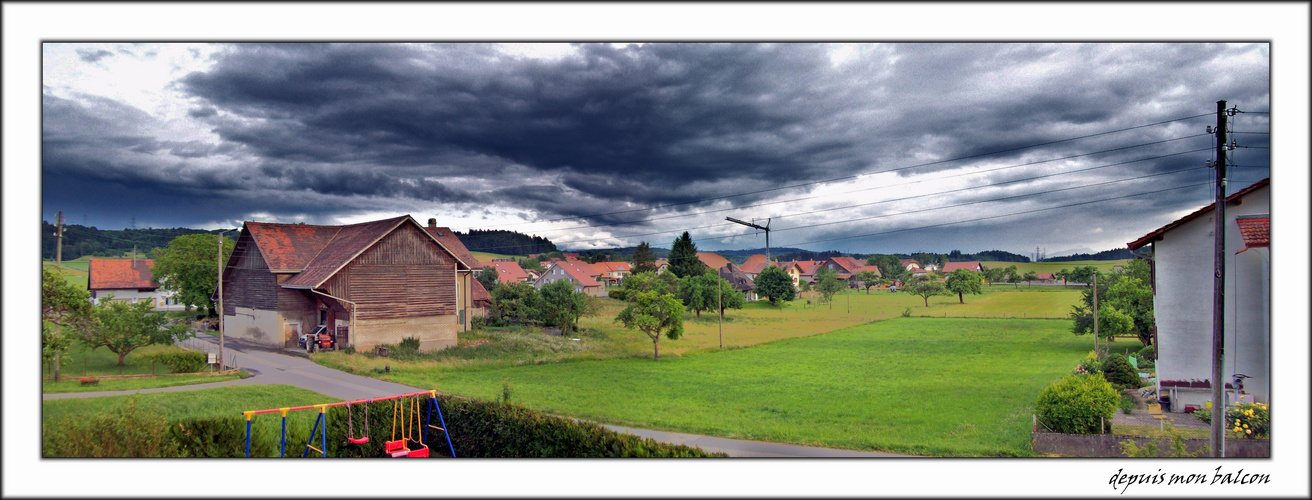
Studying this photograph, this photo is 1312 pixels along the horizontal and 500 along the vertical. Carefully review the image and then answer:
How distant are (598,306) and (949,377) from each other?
30.8 m

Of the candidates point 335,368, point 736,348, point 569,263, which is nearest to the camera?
point 335,368

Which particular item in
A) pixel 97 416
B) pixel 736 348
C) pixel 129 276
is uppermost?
pixel 129 276

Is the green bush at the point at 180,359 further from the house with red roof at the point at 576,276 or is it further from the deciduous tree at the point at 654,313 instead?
the house with red roof at the point at 576,276

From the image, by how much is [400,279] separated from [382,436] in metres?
16.3

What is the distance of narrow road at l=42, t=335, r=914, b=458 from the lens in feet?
42.3

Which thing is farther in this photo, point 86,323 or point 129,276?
point 129,276

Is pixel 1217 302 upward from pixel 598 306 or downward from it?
upward

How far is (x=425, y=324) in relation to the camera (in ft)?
95.0

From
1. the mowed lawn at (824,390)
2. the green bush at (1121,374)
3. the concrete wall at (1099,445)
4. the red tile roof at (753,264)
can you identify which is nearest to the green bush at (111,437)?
the mowed lawn at (824,390)

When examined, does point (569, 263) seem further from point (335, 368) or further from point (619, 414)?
point (619, 414)

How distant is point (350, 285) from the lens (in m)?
27.2

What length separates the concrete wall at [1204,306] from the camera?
13406 millimetres

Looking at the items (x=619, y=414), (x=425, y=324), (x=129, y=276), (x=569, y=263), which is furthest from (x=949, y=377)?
(x=569, y=263)

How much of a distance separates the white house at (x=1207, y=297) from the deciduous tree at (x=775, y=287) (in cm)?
4815
